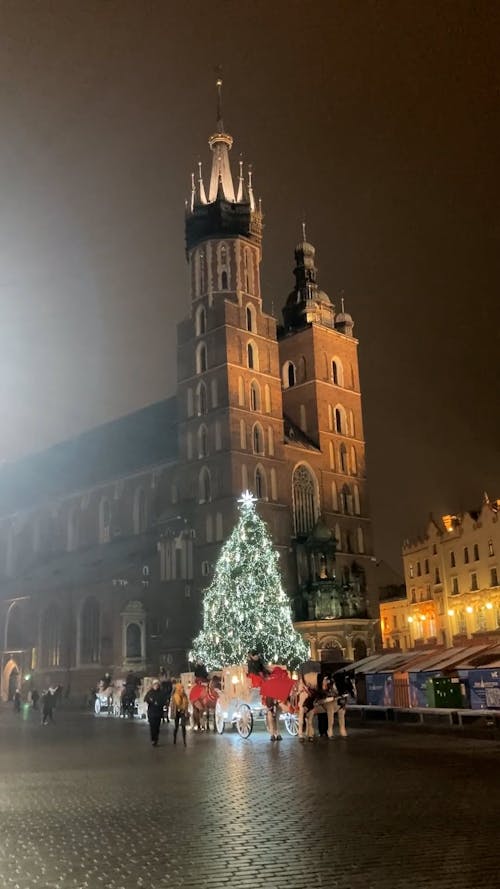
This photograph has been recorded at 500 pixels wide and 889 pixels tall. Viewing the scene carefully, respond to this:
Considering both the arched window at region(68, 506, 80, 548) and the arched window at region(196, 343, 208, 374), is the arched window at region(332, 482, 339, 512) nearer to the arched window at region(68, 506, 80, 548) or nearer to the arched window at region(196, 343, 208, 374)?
the arched window at region(196, 343, 208, 374)

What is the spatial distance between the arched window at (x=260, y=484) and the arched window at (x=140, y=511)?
10299 millimetres

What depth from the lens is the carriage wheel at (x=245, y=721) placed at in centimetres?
1867

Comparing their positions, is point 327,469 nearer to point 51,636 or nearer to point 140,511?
point 140,511

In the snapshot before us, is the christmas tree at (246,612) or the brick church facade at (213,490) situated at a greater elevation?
the brick church facade at (213,490)

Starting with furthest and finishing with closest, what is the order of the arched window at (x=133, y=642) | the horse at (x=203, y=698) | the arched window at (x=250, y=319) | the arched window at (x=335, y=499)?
the arched window at (x=335, y=499)
the arched window at (x=250, y=319)
the arched window at (x=133, y=642)
the horse at (x=203, y=698)

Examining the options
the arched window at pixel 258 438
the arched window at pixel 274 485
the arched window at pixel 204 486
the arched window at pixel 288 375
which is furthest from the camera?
the arched window at pixel 288 375

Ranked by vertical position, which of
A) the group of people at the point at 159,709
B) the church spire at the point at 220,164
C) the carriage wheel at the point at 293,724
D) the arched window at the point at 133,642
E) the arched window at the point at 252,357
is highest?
the church spire at the point at 220,164

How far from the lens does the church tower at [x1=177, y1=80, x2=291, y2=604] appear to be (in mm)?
48969

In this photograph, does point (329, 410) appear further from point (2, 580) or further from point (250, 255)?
point (2, 580)

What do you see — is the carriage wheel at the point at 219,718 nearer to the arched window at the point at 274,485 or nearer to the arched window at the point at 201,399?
the arched window at the point at 274,485

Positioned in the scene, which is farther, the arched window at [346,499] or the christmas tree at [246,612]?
the arched window at [346,499]

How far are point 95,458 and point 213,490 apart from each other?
20177mm

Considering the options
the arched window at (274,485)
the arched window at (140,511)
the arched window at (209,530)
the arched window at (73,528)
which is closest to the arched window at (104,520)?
the arched window at (73,528)

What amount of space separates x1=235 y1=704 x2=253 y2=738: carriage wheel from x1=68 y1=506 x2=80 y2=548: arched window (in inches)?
1802
